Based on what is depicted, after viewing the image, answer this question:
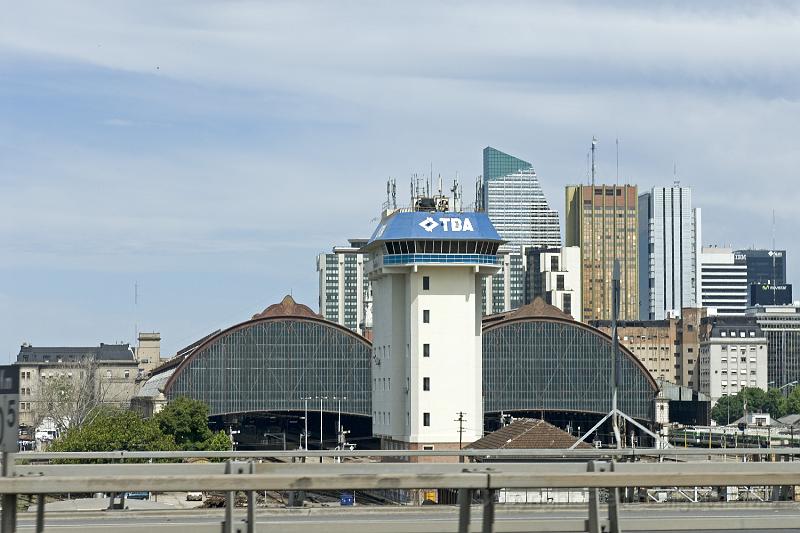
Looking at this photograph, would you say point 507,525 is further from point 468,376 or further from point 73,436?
point 468,376

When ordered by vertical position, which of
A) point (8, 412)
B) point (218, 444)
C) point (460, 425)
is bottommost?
point (218, 444)

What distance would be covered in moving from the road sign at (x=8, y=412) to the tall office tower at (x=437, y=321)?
357 ft

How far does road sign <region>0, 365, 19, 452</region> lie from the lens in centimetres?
1397

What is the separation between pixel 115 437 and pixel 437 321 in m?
29.4

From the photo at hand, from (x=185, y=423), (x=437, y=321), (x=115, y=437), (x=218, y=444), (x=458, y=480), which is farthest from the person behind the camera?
(x=185, y=423)

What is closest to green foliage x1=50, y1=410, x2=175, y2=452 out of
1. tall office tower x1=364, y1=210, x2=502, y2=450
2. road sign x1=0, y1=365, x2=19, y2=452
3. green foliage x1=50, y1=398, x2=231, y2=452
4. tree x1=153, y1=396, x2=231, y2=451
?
green foliage x1=50, y1=398, x2=231, y2=452

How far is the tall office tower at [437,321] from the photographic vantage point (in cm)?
12394

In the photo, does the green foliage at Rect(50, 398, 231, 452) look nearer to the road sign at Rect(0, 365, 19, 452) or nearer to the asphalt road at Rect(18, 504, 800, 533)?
the asphalt road at Rect(18, 504, 800, 533)

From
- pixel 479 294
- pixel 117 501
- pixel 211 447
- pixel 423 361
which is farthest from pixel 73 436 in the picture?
pixel 117 501

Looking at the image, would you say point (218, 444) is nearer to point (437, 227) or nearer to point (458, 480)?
point (437, 227)

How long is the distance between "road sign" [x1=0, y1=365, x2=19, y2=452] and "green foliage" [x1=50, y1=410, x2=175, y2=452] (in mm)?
92559

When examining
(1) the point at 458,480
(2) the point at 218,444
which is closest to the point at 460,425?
(2) the point at 218,444

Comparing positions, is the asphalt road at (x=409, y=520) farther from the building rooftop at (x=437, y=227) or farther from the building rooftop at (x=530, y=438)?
the building rooftop at (x=437, y=227)

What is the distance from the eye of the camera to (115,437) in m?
111
